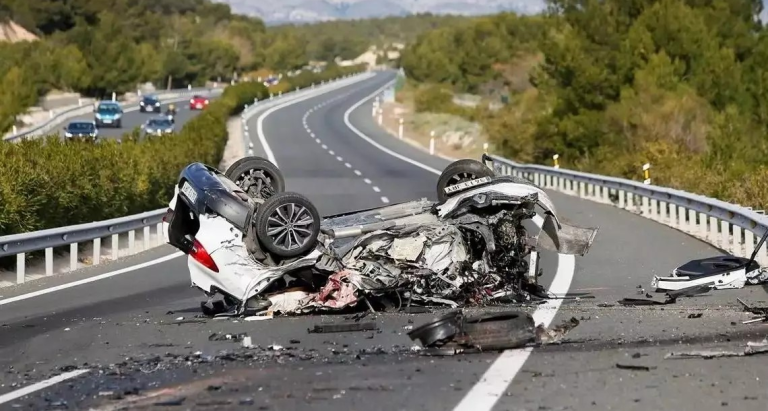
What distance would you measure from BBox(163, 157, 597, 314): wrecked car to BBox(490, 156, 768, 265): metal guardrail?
A: 5.49m

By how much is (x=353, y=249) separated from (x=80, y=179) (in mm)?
12944

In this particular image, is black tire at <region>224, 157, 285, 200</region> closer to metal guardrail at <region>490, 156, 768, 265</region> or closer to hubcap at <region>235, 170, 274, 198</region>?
hubcap at <region>235, 170, 274, 198</region>

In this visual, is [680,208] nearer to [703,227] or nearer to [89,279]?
[703,227]

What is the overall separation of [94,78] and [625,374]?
10593cm

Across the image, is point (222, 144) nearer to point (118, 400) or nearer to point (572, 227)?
point (572, 227)

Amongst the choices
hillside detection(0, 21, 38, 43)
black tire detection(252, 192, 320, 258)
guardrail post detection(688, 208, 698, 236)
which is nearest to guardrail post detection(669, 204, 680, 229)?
guardrail post detection(688, 208, 698, 236)

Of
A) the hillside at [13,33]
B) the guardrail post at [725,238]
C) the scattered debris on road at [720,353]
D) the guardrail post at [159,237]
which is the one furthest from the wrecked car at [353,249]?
the hillside at [13,33]

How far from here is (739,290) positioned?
547 inches

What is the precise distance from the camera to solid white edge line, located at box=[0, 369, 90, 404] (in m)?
8.70

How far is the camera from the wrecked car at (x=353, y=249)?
40.9ft

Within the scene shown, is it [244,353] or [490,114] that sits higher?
[244,353]

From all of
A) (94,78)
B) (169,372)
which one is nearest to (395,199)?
(169,372)

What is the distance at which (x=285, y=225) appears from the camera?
12.5 meters

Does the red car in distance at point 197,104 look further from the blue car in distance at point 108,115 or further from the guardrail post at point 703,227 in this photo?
the guardrail post at point 703,227
